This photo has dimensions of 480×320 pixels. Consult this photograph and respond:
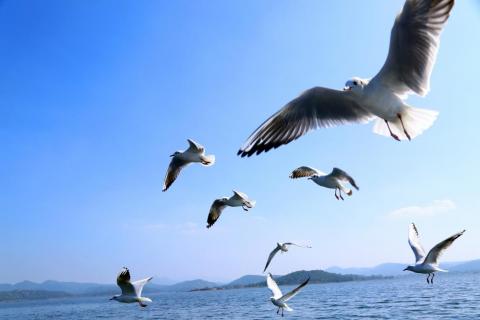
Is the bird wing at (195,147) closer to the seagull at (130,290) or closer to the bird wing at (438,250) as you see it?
the seagull at (130,290)

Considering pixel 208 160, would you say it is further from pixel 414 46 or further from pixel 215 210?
pixel 414 46

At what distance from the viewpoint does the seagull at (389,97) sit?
4.48 m

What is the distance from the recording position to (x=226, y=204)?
10812 millimetres

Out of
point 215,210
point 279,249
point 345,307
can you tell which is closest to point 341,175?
point 215,210

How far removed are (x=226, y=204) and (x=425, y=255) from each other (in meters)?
4.10

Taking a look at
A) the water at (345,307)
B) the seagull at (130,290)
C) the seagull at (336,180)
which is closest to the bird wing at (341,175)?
the seagull at (336,180)

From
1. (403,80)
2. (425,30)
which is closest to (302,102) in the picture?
(403,80)

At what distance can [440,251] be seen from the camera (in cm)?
933

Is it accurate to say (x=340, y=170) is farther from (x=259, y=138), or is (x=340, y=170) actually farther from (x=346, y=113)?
(x=259, y=138)

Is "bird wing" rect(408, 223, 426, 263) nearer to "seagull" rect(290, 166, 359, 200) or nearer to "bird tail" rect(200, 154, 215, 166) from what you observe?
"seagull" rect(290, 166, 359, 200)

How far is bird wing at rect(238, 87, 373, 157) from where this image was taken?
556 cm

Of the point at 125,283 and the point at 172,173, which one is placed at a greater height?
the point at 172,173

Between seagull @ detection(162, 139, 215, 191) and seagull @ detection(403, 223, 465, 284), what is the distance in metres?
4.21

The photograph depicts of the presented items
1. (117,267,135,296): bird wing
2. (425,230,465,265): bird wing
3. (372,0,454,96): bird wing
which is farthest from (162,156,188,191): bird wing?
(372,0,454,96): bird wing
